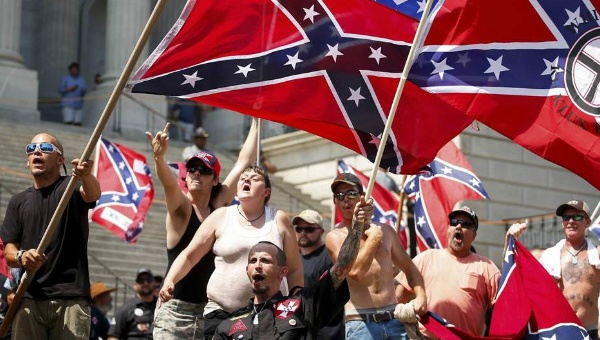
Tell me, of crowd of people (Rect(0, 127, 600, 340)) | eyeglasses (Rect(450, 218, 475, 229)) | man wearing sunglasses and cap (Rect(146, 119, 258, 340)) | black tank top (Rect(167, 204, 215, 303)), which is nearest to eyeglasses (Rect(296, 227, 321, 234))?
crowd of people (Rect(0, 127, 600, 340))

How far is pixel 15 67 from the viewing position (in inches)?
1225

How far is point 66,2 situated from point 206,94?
2566 cm

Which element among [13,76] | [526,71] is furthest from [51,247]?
[13,76]

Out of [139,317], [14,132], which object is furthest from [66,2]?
[139,317]

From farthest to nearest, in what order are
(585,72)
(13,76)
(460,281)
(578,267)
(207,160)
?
(13,76)
(578,267)
(460,281)
(207,160)
(585,72)

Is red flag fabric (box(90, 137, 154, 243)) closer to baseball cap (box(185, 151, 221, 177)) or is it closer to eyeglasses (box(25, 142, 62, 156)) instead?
baseball cap (box(185, 151, 221, 177))

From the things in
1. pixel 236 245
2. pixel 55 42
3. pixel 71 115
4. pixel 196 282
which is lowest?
pixel 196 282

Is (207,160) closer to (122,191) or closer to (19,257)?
(19,257)

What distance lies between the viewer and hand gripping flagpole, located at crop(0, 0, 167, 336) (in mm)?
10406

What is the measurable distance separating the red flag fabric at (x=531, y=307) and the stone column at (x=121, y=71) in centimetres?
1910

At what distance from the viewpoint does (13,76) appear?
101 feet

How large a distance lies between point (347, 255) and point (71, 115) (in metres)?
21.5

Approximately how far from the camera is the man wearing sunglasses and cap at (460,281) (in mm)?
12945

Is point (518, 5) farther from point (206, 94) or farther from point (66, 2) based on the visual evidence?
point (66, 2)
